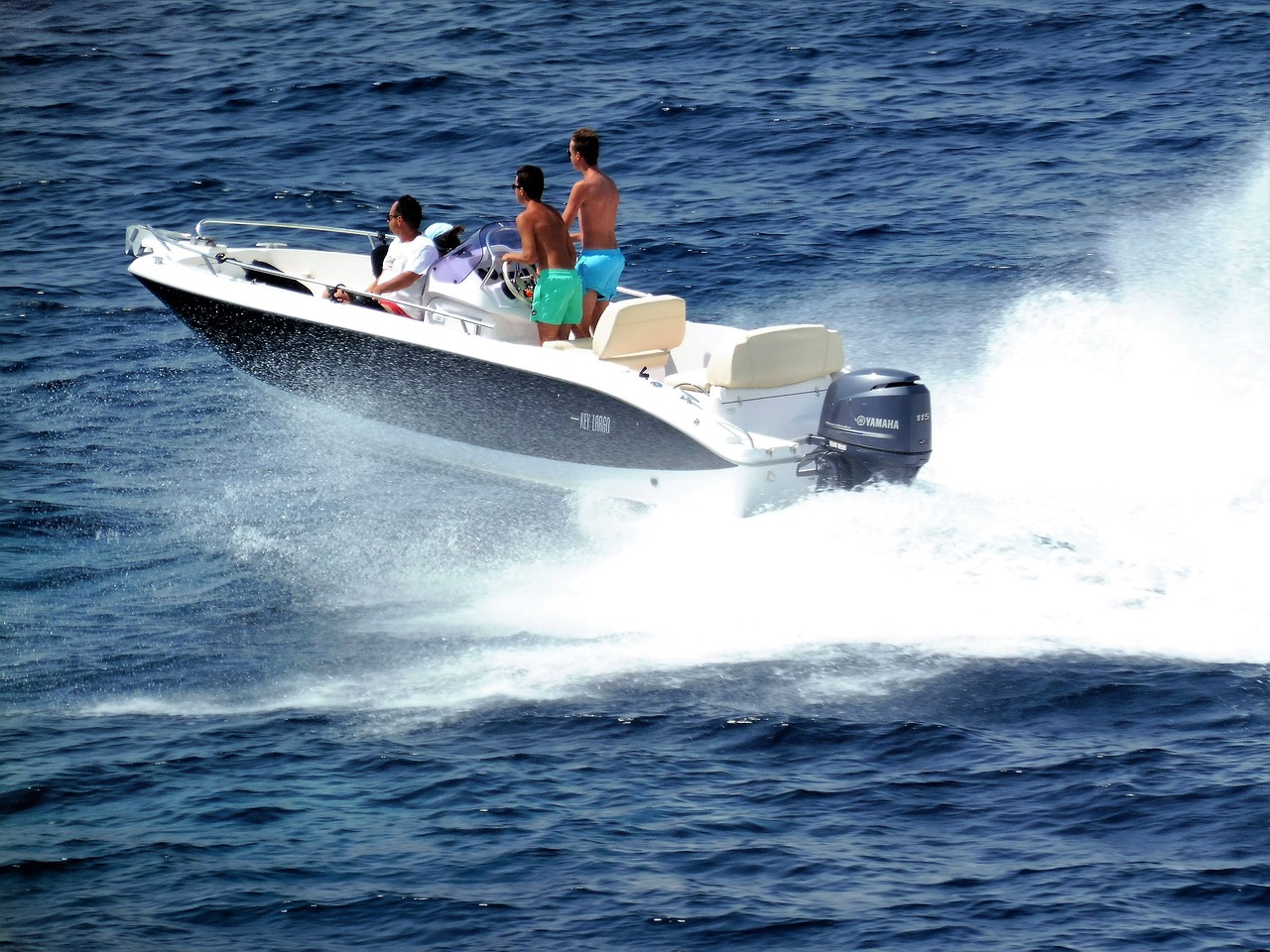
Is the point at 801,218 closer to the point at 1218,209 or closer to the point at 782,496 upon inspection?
the point at 1218,209

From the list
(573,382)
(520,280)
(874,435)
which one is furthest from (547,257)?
(874,435)

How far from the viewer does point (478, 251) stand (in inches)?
324

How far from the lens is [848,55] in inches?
653

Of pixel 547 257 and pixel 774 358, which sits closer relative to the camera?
pixel 774 358

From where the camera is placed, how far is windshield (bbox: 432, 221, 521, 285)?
821cm

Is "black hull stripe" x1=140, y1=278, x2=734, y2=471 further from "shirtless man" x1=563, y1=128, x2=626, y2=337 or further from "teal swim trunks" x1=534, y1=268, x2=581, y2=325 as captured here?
"shirtless man" x1=563, y1=128, x2=626, y2=337

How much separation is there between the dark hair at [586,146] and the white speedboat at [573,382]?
550mm

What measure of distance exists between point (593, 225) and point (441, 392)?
3.73 ft

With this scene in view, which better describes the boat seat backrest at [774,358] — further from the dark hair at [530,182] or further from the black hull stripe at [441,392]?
the dark hair at [530,182]

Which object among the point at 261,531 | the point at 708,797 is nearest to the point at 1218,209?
the point at 261,531

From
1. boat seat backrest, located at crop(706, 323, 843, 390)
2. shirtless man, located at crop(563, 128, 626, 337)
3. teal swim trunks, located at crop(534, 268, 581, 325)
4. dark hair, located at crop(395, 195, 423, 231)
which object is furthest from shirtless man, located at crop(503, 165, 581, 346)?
boat seat backrest, located at crop(706, 323, 843, 390)

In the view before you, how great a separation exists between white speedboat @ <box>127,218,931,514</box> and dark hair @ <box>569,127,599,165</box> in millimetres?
550

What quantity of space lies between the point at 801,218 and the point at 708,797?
27.4 feet

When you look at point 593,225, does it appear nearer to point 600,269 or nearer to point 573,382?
point 600,269
